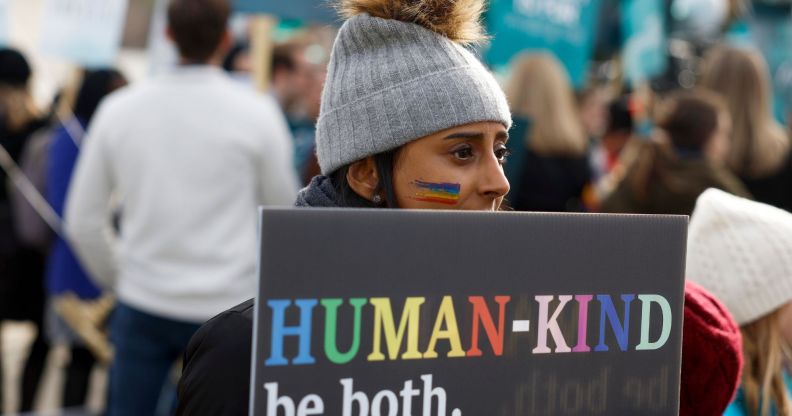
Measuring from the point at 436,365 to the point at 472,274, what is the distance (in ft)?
0.38

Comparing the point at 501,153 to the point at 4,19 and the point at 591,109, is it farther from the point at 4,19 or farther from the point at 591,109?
the point at 591,109

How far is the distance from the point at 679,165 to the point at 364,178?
2502 mm

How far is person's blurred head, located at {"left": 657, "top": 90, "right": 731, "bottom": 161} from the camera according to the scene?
388cm

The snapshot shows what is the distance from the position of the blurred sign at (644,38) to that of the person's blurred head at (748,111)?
131 cm

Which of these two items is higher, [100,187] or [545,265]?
[545,265]

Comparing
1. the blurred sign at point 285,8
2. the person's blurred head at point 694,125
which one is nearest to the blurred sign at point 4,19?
the blurred sign at point 285,8

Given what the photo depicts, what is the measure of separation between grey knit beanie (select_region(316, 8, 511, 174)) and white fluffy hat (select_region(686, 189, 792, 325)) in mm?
700

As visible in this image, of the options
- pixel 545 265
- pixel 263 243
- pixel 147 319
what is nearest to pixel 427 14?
pixel 545 265

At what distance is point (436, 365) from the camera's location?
3.81 feet

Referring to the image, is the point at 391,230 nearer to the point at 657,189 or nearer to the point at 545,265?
the point at 545,265

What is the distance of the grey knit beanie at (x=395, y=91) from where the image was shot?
1566 millimetres

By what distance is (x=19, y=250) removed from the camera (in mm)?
4953

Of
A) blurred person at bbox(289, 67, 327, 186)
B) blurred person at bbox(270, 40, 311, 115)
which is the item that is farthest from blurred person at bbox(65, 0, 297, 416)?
blurred person at bbox(270, 40, 311, 115)

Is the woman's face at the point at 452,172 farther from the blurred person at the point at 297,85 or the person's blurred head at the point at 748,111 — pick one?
the person's blurred head at the point at 748,111
